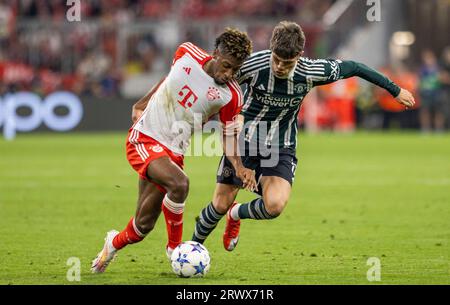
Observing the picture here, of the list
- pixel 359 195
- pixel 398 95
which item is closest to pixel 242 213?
pixel 398 95

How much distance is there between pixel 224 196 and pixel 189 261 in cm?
119

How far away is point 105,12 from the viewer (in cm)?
3067

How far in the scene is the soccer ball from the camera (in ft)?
24.6

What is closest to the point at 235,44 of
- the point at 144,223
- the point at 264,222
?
the point at 144,223

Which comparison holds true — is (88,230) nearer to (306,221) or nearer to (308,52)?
(306,221)

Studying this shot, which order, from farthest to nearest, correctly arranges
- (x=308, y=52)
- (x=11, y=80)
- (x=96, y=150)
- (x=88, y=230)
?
(x=308, y=52), (x=11, y=80), (x=96, y=150), (x=88, y=230)

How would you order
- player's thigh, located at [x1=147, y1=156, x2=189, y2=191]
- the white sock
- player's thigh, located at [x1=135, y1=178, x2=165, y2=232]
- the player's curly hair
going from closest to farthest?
1. the player's curly hair
2. player's thigh, located at [x1=147, y1=156, x2=189, y2=191]
3. player's thigh, located at [x1=135, y1=178, x2=165, y2=232]
4. the white sock

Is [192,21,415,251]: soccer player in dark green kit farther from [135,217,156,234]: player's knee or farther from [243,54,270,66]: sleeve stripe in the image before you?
[135,217,156,234]: player's knee

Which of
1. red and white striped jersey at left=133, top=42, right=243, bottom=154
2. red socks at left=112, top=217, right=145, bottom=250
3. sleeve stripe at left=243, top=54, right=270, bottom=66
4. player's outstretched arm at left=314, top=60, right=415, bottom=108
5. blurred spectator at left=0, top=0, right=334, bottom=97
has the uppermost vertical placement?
blurred spectator at left=0, top=0, right=334, bottom=97

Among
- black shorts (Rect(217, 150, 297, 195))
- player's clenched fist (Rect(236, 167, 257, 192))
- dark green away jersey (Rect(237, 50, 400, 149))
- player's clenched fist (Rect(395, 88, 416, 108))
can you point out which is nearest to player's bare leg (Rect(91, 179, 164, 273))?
player's clenched fist (Rect(236, 167, 257, 192))

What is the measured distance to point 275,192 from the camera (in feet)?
27.4

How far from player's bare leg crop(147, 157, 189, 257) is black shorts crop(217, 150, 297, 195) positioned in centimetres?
89

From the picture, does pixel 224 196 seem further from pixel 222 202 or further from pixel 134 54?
pixel 134 54
